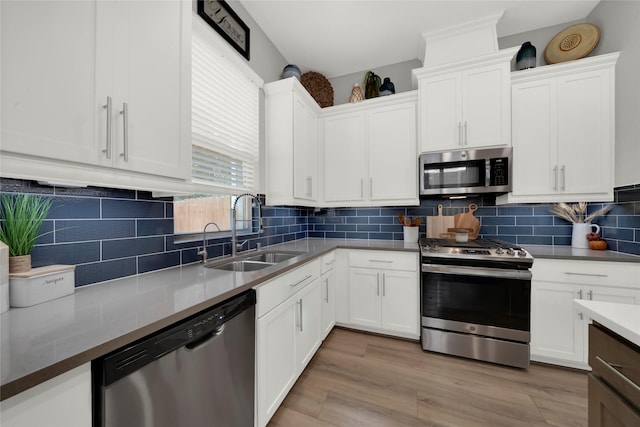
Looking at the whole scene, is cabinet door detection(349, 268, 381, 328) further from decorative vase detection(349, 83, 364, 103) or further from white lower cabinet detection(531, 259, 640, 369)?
decorative vase detection(349, 83, 364, 103)

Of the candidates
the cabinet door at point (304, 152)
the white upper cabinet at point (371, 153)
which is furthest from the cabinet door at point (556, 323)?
the cabinet door at point (304, 152)

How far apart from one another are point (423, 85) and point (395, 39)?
614 millimetres

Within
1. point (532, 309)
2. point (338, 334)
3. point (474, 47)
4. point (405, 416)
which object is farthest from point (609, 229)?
point (338, 334)

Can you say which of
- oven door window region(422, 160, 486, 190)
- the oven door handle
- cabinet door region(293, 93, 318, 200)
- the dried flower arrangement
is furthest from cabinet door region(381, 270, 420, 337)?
the dried flower arrangement

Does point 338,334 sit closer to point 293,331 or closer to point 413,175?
point 293,331

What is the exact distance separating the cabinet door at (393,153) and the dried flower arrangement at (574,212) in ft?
4.20

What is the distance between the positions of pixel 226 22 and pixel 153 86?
1.25m

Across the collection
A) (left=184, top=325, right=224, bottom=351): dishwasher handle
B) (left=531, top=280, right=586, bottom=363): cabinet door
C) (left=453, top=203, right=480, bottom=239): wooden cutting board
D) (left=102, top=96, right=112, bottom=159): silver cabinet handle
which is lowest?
(left=531, top=280, right=586, bottom=363): cabinet door

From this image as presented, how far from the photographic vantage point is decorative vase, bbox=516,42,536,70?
7.53 feet

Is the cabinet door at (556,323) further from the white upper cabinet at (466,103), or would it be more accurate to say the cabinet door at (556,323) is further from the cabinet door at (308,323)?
the cabinet door at (308,323)

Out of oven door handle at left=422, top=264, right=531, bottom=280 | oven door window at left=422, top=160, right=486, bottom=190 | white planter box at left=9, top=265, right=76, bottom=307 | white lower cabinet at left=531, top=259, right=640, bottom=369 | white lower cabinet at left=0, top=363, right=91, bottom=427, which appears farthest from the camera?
oven door window at left=422, top=160, right=486, bottom=190

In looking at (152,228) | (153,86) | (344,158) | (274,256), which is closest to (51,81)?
(153,86)

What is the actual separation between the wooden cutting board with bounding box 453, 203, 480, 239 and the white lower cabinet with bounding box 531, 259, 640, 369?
24.7 inches

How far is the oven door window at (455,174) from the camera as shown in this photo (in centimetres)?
227
